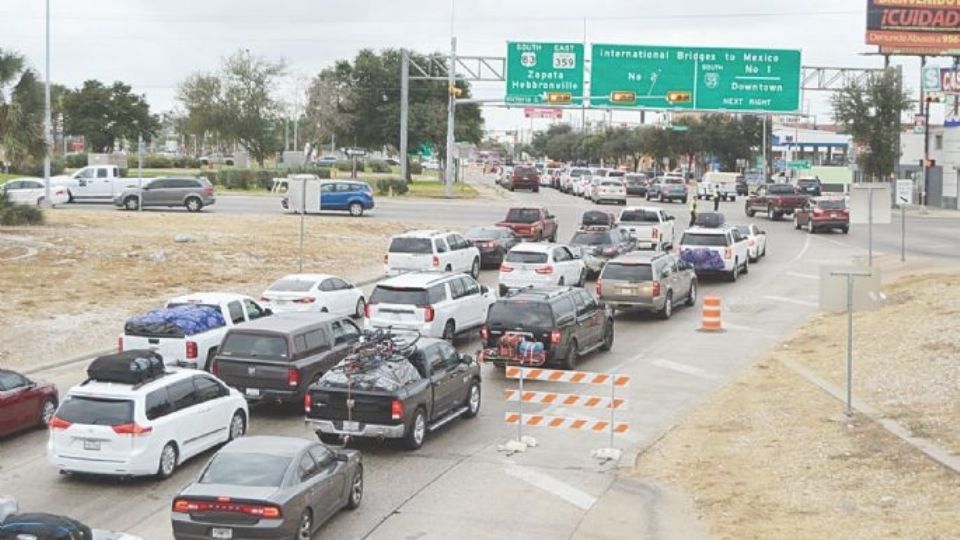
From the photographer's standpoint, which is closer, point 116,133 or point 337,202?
point 337,202

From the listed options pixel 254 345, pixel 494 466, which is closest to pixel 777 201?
pixel 254 345

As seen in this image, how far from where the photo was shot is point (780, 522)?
1424cm

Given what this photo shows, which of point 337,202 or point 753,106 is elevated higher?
point 753,106

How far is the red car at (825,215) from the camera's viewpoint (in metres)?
55.8

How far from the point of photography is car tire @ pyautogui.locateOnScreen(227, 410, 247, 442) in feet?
59.4

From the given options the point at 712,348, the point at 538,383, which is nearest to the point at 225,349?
the point at 538,383

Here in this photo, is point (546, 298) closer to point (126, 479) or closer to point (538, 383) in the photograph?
point (538, 383)

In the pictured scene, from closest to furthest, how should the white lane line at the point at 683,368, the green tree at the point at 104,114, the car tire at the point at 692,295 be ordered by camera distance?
the white lane line at the point at 683,368, the car tire at the point at 692,295, the green tree at the point at 104,114

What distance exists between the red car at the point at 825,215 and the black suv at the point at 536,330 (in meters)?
34.2

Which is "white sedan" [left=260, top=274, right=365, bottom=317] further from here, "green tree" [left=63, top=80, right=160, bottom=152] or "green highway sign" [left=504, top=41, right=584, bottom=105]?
"green tree" [left=63, top=80, right=160, bottom=152]

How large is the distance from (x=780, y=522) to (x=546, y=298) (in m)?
9.94

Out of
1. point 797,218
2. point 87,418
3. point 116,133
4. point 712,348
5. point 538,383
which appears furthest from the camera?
A: point 116,133

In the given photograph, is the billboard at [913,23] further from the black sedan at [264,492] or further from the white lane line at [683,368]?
the black sedan at [264,492]

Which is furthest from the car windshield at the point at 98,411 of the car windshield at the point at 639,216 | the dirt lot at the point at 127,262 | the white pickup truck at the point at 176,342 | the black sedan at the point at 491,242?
the car windshield at the point at 639,216
